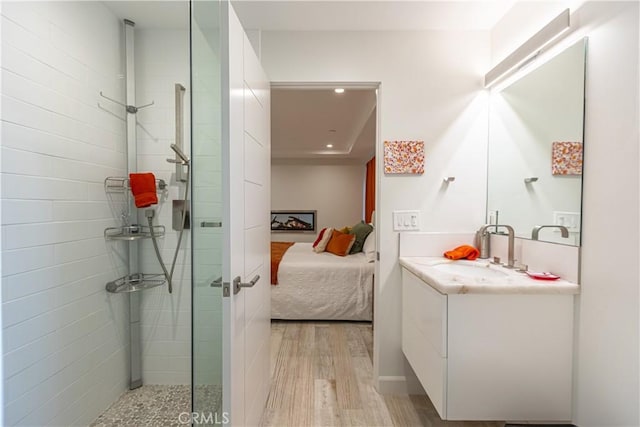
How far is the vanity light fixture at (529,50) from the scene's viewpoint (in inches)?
54.4

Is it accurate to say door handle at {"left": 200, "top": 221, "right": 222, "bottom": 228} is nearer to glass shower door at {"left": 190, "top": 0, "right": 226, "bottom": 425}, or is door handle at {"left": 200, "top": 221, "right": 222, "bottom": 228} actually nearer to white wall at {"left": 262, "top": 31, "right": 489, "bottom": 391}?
glass shower door at {"left": 190, "top": 0, "right": 226, "bottom": 425}

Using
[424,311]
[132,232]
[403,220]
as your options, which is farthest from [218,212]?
[403,220]

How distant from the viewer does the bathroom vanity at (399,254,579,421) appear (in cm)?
131

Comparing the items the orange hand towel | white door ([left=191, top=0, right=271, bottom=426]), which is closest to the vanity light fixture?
the orange hand towel

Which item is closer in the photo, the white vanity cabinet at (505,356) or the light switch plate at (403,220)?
the white vanity cabinet at (505,356)

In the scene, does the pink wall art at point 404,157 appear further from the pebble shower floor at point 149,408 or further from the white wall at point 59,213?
the pebble shower floor at point 149,408

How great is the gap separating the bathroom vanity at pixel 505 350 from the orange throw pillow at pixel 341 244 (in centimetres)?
256

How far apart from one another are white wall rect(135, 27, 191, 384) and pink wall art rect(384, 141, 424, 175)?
4.31 feet

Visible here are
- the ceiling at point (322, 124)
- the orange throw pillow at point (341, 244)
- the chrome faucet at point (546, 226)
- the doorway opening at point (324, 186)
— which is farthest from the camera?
the orange throw pillow at point (341, 244)

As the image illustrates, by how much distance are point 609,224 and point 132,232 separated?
2.41 meters

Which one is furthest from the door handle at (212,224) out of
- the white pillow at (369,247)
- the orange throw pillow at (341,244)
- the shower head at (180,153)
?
the orange throw pillow at (341,244)

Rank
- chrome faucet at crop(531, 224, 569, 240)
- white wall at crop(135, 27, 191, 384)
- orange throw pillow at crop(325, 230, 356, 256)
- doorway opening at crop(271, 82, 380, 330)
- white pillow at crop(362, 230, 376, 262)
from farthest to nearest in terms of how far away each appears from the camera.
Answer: orange throw pillow at crop(325, 230, 356, 256), white pillow at crop(362, 230, 376, 262), doorway opening at crop(271, 82, 380, 330), white wall at crop(135, 27, 191, 384), chrome faucet at crop(531, 224, 569, 240)

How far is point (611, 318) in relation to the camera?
1172 mm

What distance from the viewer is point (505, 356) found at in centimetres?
132
